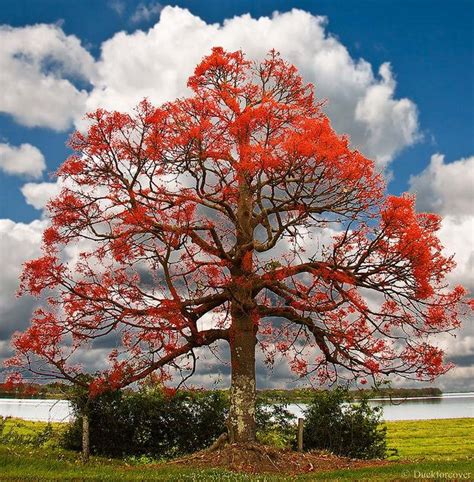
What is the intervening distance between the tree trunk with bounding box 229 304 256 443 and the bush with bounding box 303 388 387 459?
521 cm

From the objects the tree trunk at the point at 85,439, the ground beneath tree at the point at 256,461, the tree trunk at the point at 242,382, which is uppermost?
the tree trunk at the point at 242,382

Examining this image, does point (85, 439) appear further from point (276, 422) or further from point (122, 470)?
point (276, 422)

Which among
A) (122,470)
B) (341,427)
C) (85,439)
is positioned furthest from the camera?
(341,427)

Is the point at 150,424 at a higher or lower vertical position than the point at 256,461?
higher

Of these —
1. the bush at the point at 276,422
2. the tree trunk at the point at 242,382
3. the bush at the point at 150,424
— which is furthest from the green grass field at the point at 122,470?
the bush at the point at 276,422

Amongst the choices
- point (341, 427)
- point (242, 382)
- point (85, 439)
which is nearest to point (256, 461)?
point (242, 382)

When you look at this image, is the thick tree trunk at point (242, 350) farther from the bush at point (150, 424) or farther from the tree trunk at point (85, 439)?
the tree trunk at point (85, 439)

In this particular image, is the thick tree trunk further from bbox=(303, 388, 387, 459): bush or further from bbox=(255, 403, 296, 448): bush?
bbox=(303, 388, 387, 459): bush

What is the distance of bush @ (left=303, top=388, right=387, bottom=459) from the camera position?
77.1 ft

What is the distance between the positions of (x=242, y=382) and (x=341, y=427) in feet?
21.5

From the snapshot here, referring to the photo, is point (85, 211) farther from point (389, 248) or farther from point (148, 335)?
point (389, 248)

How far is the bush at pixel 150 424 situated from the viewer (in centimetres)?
2194

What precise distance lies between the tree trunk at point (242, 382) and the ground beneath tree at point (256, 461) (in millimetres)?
523

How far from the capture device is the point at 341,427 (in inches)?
936
